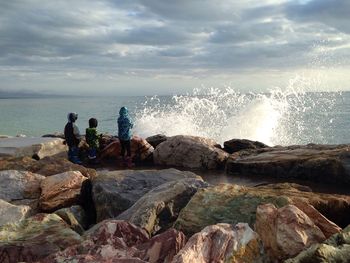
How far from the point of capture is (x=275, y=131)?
100.0 ft

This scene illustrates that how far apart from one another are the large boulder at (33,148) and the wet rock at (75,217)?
25.4 feet

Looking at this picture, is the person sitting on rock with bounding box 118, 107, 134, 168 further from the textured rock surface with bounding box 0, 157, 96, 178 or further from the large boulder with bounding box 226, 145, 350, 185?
A: the large boulder with bounding box 226, 145, 350, 185

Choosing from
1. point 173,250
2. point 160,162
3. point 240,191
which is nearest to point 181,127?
point 160,162

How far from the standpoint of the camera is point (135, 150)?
52.2 feet

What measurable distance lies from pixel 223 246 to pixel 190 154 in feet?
32.7

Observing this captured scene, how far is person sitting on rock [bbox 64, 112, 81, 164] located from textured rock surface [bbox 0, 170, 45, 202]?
5266mm

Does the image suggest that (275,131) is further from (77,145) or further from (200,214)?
(200,214)

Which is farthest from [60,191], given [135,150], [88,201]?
[135,150]

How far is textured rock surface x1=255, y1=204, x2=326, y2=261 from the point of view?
4836 mm

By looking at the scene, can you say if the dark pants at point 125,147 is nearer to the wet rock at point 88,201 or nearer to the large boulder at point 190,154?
the large boulder at point 190,154

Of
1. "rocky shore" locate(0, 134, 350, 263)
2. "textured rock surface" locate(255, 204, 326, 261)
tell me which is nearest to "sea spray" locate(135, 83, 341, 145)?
"rocky shore" locate(0, 134, 350, 263)

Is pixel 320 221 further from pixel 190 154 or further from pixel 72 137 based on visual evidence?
pixel 72 137

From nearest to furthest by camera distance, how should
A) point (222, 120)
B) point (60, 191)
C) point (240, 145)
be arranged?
point (60, 191) → point (240, 145) → point (222, 120)

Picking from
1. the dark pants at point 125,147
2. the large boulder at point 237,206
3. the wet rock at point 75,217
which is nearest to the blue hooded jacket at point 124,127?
the dark pants at point 125,147
